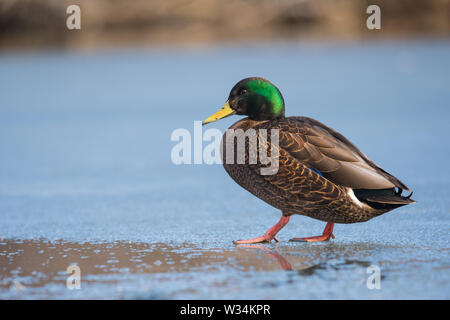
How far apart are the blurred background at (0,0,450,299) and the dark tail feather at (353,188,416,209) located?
0.23 m

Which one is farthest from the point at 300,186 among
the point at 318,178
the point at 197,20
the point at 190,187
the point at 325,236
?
the point at 197,20

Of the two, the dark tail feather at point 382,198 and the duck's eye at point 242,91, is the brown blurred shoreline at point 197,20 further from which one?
the dark tail feather at point 382,198

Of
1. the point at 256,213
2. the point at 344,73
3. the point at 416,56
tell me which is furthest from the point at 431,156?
the point at 416,56

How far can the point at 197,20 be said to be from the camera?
18.9 m

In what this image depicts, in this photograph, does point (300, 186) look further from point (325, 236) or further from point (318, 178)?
point (325, 236)

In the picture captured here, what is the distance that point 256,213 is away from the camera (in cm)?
488

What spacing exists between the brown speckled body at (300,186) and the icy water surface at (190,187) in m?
0.19

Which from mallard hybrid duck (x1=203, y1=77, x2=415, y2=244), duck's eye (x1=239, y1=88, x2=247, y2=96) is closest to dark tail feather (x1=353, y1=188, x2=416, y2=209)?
mallard hybrid duck (x1=203, y1=77, x2=415, y2=244)

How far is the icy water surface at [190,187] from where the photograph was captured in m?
3.34

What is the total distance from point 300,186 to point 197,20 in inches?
616

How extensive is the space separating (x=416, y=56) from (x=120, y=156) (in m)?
6.33

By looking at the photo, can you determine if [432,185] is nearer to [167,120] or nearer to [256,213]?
[256,213]

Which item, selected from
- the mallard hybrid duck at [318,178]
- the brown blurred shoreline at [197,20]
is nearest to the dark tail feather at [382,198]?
the mallard hybrid duck at [318,178]

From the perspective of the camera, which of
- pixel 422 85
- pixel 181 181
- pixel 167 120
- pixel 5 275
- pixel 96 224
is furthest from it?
pixel 422 85
